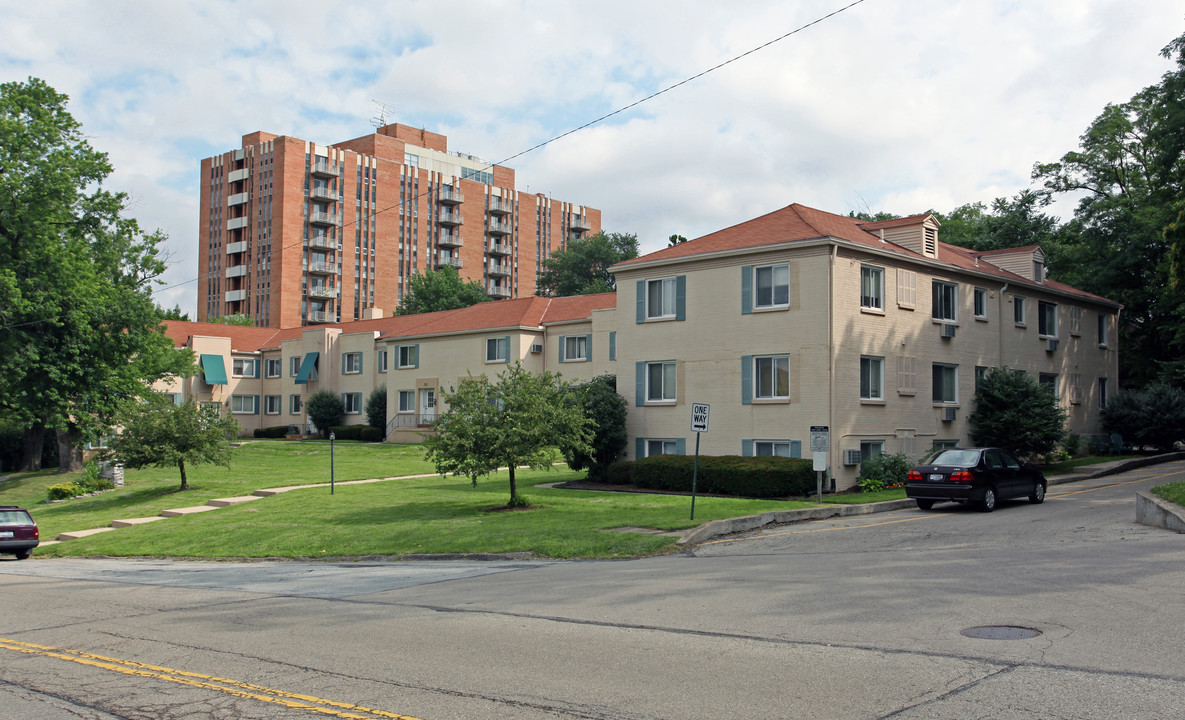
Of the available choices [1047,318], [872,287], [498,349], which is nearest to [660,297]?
[872,287]

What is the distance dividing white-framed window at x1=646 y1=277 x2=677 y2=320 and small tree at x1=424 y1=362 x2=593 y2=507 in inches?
353

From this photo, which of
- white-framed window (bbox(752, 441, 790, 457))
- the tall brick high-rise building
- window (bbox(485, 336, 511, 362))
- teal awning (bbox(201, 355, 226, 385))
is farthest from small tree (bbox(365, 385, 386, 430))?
the tall brick high-rise building

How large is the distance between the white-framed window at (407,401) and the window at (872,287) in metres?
31.0

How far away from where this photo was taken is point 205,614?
39.0ft

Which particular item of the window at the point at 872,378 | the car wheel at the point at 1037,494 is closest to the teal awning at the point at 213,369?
the window at the point at 872,378

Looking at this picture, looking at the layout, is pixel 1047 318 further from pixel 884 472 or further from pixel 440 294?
pixel 440 294

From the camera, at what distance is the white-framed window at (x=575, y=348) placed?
157 ft

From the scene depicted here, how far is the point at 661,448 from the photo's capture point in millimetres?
31703

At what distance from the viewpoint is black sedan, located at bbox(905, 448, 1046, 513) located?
2231 centimetres

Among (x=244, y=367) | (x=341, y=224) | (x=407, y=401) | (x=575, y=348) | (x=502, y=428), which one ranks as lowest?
(x=502, y=428)

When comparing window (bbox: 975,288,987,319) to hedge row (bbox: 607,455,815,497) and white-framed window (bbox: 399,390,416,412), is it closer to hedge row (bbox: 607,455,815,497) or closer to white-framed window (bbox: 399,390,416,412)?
hedge row (bbox: 607,455,815,497)

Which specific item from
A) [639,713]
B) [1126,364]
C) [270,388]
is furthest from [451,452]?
[270,388]

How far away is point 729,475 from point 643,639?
1798 centimetres

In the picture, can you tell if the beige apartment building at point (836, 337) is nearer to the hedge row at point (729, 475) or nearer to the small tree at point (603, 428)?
the small tree at point (603, 428)
